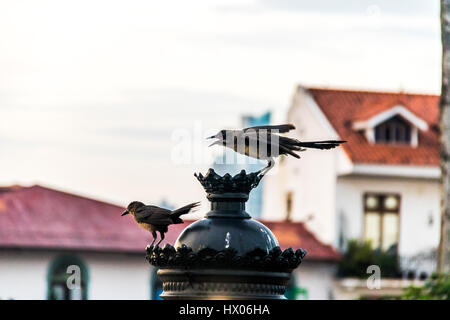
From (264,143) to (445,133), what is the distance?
15.9 m

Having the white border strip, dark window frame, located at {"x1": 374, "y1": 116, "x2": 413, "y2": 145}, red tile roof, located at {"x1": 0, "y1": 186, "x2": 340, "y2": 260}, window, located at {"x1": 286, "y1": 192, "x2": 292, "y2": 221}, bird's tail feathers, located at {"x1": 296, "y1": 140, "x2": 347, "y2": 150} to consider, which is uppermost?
dark window frame, located at {"x1": 374, "y1": 116, "x2": 413, "y2": 145}

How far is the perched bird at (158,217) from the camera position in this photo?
6.66m

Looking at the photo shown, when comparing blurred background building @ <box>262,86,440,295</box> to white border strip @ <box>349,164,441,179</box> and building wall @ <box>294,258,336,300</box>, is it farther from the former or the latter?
building wall @ <box>294,258,336,300</box>

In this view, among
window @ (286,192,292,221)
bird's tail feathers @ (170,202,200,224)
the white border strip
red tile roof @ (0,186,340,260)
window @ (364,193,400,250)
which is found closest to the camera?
bird's tail feathers @ (170,202,200,224)

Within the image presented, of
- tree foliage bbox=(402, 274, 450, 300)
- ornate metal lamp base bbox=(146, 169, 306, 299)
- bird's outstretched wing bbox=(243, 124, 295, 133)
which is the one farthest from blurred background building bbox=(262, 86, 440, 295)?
ornate metal lamp base bbox=(146, 169, 306, 299)

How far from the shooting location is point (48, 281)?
1652 inches

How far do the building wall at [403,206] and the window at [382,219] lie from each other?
18cm

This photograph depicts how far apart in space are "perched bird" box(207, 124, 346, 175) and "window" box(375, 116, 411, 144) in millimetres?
37993

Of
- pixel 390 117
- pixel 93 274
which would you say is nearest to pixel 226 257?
pixel 93 274

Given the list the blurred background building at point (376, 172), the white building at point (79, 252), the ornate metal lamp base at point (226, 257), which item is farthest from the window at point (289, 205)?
the ornate metal lamp base at point (226, 257)

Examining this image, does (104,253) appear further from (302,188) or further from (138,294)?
(302,188)

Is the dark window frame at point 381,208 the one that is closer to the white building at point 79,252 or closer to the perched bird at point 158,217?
the white building at point 79,252

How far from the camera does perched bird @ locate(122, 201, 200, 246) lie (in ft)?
21.9
